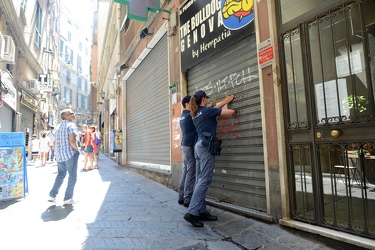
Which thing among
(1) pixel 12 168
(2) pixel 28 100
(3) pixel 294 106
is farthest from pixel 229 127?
(2) pixel 28 100

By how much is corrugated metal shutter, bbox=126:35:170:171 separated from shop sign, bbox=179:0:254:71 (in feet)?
5.03

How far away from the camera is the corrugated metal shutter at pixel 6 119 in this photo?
1104 cm

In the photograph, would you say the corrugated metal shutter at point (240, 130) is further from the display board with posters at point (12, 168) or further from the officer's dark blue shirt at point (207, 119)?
the display board with posters at point (12, 168)

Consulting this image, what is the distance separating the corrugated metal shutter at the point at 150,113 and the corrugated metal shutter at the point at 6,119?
517 centimetres

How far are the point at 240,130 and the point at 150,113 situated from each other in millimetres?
4561

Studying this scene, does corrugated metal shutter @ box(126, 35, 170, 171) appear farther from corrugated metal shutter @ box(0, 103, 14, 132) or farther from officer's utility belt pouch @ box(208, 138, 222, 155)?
corrugated metal shutter @ box(0, 103, 14, 132)

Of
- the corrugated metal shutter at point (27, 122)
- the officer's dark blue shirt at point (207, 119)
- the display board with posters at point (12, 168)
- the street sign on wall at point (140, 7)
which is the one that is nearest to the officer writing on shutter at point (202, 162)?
the officer's dark blue shirt at point (207, 119)

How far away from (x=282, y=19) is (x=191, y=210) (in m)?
2.73

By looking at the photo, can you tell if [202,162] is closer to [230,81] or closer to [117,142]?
[230,81]

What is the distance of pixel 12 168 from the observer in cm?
514

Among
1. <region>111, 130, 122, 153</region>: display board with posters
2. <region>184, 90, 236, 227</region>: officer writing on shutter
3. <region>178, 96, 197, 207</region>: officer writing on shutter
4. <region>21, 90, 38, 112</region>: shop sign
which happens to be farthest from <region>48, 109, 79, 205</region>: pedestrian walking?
<region>21, 90, 38, 112</region>: shop sign

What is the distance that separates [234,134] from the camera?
430 centimetres

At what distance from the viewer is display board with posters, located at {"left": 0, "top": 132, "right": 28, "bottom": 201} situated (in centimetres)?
502

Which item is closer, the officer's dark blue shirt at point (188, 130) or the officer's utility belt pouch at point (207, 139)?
the officer's utility belt pouch at point (207, 139)
